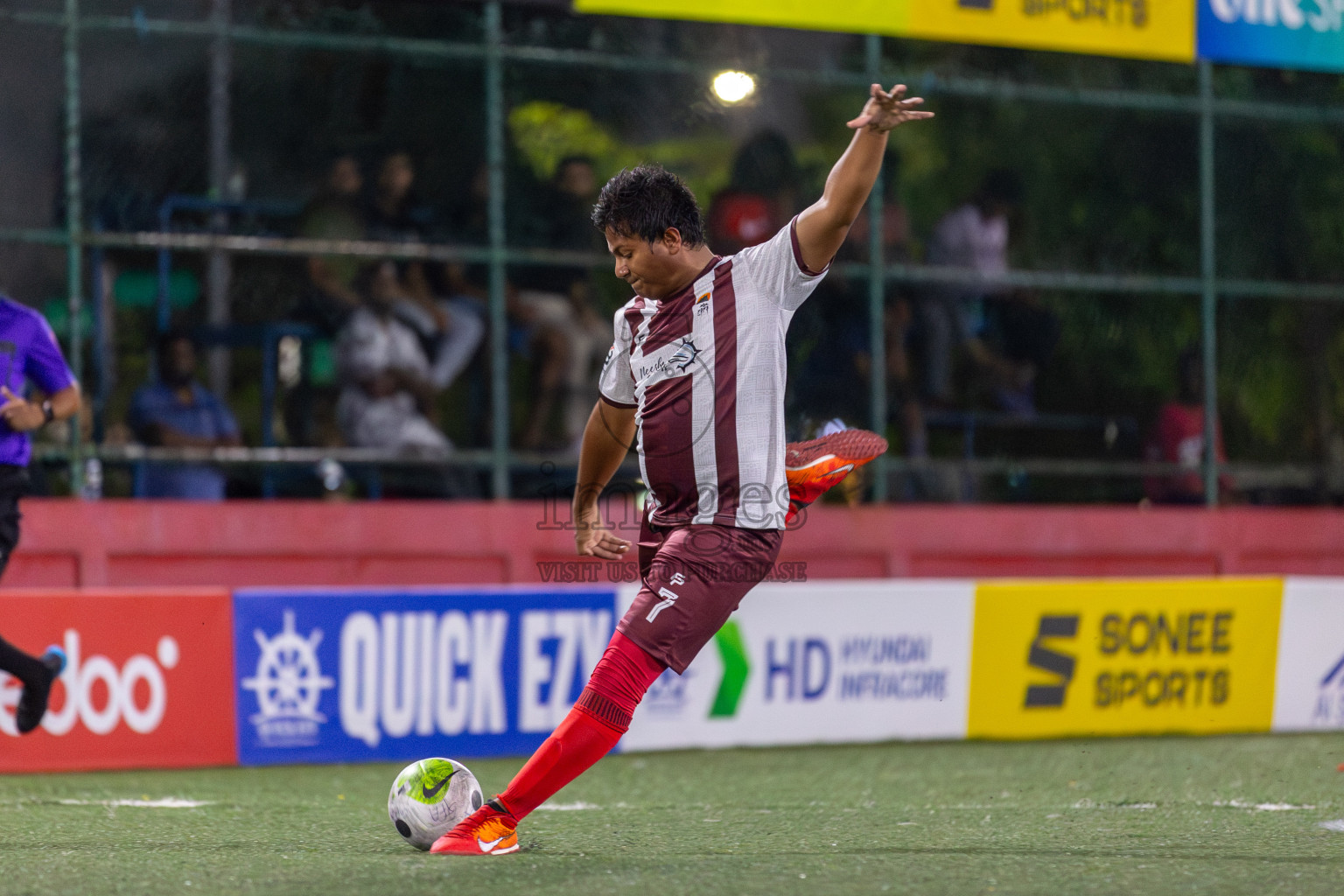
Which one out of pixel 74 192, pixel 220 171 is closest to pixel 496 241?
pixel 220 171

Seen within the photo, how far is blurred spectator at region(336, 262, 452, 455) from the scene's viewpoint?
9.80 meters

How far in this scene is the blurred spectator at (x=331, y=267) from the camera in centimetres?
982

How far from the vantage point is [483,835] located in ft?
14.6

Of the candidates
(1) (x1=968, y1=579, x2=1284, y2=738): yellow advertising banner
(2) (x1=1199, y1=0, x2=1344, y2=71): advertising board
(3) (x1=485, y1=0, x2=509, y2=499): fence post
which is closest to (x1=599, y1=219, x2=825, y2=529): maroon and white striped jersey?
(1) (x1=968, y1=579, x2=1284, y2=738): yellow advertising banner

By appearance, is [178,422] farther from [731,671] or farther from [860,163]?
[860,163]

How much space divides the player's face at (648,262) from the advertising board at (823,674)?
400 centimetres

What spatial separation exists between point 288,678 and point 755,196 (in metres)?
4.68

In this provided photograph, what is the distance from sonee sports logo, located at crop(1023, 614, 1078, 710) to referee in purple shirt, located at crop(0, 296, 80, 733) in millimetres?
4967

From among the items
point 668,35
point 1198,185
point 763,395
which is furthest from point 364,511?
point 1198,185

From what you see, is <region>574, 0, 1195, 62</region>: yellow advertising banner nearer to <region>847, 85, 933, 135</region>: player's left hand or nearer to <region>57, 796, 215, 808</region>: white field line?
<region>57, 796, 215, 808</region>: white field line

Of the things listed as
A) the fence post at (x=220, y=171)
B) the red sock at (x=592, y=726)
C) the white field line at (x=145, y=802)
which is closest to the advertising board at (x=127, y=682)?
the white field line at (x=145, y=802)

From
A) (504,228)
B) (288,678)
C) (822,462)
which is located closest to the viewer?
(822,462)

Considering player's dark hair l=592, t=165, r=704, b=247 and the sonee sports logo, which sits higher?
player's dark hair l=592, t=165, r=704, b=247

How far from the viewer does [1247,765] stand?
756 centimetres
